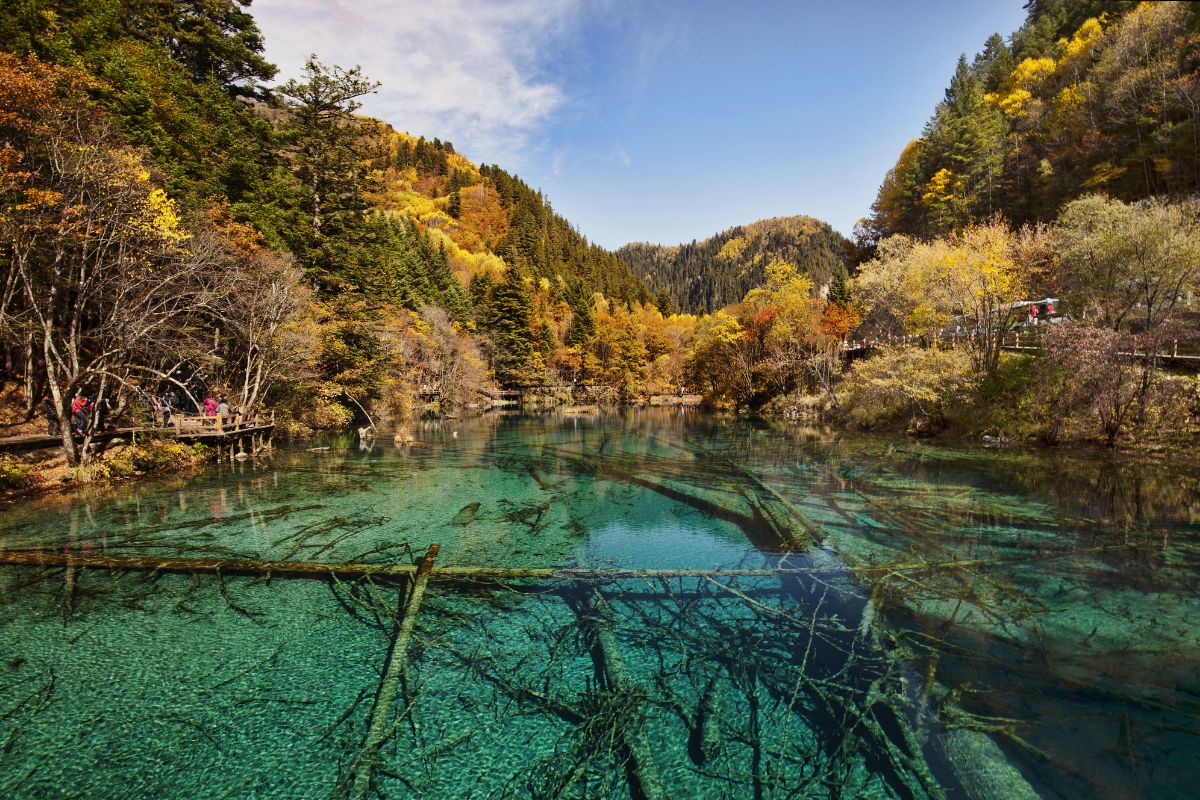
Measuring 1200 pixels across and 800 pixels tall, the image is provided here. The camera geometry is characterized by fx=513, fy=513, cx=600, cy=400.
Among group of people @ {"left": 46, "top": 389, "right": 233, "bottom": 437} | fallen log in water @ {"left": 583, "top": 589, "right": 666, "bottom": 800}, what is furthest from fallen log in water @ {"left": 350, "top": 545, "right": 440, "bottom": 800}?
group of people @ {"left": 46, "top": 389, "right": 233, "bottom": 437}

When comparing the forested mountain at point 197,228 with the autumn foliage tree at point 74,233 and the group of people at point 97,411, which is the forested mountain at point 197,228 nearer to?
the autumn foliage tree at point 74,233

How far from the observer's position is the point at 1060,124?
4156 centimetres

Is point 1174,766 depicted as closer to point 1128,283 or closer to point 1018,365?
point 1128,283

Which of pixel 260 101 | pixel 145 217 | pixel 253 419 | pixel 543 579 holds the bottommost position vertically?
pixel 543 579

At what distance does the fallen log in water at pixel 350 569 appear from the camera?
8.52 metres

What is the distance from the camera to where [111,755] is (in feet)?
14.9

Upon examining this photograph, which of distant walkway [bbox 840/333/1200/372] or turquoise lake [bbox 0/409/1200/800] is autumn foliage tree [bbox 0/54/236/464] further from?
distant walkway [bbox 840/333/1200/372]

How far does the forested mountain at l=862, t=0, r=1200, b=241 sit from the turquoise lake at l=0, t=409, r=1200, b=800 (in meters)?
32.8

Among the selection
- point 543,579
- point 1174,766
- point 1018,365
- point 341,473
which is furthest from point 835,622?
point 1018,365

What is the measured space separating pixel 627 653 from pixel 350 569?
5.18 m

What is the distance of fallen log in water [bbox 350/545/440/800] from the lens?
4.23 metres

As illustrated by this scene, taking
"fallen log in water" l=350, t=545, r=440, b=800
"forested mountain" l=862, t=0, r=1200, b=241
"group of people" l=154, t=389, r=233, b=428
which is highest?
"forested mountain" l=862, t=0, r=1200, b=241

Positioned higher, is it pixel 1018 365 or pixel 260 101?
pixel 260 101

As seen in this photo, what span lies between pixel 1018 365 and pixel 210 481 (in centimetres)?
3196
